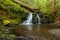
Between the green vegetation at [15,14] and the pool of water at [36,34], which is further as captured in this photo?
the green vegetation at [15,14]

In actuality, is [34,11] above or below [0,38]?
above

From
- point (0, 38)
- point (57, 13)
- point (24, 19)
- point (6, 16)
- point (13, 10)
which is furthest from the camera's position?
point (57, 13)

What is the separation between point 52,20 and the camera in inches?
979

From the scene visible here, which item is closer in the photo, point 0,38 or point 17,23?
point 0,38

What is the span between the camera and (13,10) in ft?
72.8

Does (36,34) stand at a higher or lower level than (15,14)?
lower

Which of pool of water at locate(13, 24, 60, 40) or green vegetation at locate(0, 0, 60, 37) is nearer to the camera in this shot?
pool of water at locate(13, 24, 60, 40)

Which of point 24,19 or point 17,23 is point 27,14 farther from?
point 17,23

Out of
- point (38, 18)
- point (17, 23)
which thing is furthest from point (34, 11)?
point (17, 23)

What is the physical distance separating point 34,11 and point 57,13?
10.9 feet

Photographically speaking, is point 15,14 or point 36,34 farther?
point 15,14

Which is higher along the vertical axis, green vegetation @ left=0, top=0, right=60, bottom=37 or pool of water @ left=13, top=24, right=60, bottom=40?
green vegetation @ left=0, top=0, right=60, bottom=37

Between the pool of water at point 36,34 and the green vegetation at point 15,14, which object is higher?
the green vegetation at point 15,14

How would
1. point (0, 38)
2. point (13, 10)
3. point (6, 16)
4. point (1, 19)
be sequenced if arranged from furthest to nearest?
point (13, 10) < point (6, 16) < point (1, 19) < point (0, 38)
